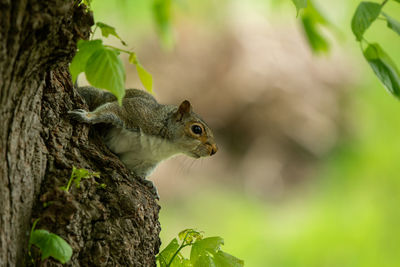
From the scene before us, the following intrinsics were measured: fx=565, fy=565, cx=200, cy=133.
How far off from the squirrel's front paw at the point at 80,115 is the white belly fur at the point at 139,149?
0.97 ft

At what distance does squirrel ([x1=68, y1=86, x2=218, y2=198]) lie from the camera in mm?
1856

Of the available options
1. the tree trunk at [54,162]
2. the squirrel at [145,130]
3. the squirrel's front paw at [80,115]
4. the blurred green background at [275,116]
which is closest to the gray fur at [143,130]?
the squirrel at [145,130]

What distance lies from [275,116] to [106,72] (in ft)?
15.4

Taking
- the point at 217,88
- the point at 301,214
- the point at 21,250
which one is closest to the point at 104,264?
the point at 21,250

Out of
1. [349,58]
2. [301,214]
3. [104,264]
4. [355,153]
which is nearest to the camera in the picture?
[104,264]

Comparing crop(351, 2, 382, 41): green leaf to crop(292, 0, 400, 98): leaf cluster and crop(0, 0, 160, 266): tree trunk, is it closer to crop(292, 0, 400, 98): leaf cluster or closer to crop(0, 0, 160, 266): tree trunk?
crop(292, 0, 400, 98): leaf cluster

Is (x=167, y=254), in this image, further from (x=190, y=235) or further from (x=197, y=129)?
(x=197, y=129)

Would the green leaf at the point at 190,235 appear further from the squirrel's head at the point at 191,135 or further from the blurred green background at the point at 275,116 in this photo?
the blurred green background at the point at 275,116

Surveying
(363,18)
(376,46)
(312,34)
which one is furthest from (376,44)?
(312,34)

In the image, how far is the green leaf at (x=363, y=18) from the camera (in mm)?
1284

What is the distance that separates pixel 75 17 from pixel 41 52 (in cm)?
14

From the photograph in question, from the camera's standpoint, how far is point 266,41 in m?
5.88

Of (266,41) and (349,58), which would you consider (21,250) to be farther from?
(349,58)

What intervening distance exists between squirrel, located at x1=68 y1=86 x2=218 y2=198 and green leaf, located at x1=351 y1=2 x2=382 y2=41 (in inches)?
29.7
